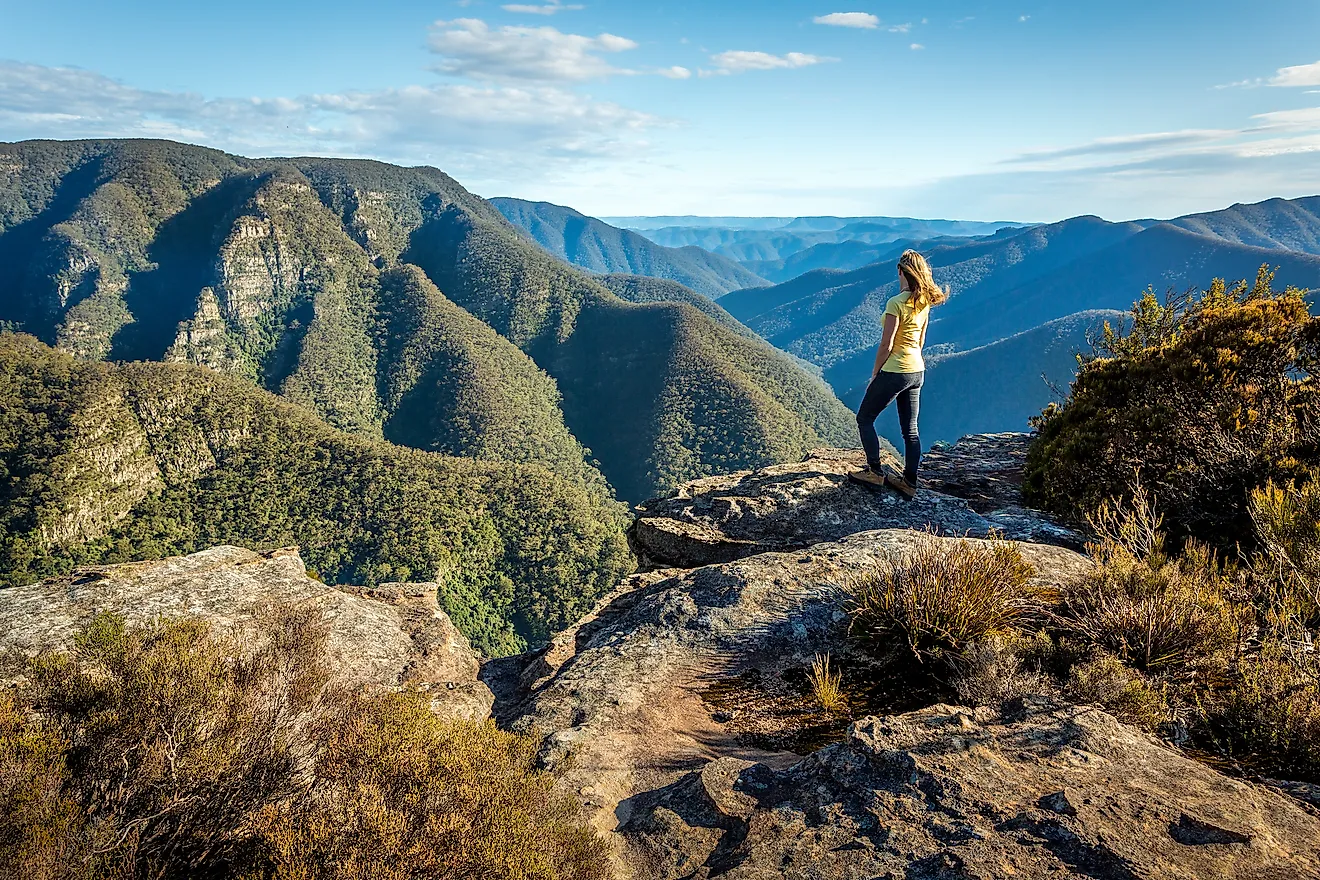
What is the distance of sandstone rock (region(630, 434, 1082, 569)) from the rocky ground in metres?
0.05

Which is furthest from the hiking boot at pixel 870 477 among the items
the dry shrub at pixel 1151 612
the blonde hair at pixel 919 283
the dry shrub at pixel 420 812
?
the dry shrub at pixel 420 812

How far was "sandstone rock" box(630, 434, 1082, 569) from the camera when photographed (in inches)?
292

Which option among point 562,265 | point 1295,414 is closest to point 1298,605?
point 1295,414

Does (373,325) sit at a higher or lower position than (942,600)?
lower

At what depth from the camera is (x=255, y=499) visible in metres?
63.7

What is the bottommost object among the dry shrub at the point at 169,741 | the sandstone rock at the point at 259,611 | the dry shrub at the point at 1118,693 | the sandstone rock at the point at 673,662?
the sandstone rock at the point at 259,611

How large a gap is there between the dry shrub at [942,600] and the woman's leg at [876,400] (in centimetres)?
248

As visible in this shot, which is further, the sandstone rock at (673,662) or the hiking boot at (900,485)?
the hiking boot at (900,485)

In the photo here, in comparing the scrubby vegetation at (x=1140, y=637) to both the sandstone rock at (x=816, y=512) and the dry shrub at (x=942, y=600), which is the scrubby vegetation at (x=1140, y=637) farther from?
the sandstone rock at (x=816, y=512)

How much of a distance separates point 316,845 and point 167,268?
185 m

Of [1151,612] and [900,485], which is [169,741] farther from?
[900,485]

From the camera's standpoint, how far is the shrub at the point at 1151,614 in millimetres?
3818

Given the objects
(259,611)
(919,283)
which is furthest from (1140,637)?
(259,611)

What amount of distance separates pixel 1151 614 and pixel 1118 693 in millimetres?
685
